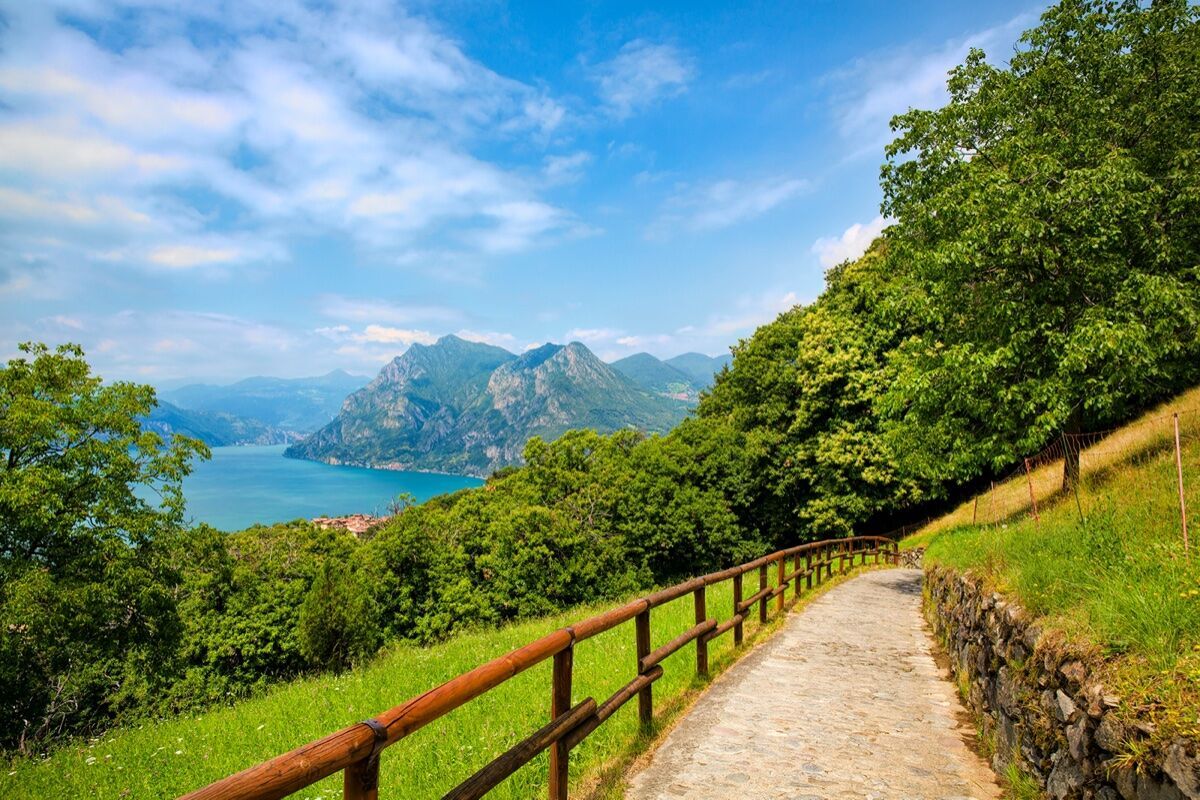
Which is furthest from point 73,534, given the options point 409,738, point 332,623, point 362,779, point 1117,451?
point 1117,451

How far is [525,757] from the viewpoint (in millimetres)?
3631

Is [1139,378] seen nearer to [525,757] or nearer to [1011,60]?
[1011,60]

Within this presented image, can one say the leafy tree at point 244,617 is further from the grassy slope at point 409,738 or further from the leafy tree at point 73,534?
the grassy slope at point 409,738

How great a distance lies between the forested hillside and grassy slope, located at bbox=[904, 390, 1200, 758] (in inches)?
195

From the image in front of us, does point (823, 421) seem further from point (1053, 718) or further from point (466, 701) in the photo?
point (466, 701)

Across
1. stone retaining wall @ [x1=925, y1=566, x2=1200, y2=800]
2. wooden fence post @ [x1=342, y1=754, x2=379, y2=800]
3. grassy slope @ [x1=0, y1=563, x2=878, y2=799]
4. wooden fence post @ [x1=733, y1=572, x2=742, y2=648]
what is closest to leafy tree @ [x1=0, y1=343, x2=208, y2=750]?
grassy slope @ [x1=0, y1=563, x2=878, y2=799]

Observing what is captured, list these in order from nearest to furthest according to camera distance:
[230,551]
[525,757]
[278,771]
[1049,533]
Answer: [278,771], [525,757], [1049,533], [230,551]

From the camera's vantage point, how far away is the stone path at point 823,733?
15.6ft

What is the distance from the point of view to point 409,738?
684cm

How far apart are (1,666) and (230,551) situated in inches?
577

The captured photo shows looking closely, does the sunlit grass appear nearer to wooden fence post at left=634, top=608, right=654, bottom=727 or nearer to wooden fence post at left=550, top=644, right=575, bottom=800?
wooden fence post at left=634, top=608, right=654, bottom=727

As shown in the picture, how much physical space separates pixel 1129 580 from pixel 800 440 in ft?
101

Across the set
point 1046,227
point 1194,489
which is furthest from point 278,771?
point 1046,227

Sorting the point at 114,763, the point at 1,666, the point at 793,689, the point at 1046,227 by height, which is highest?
the point at 1046,227
